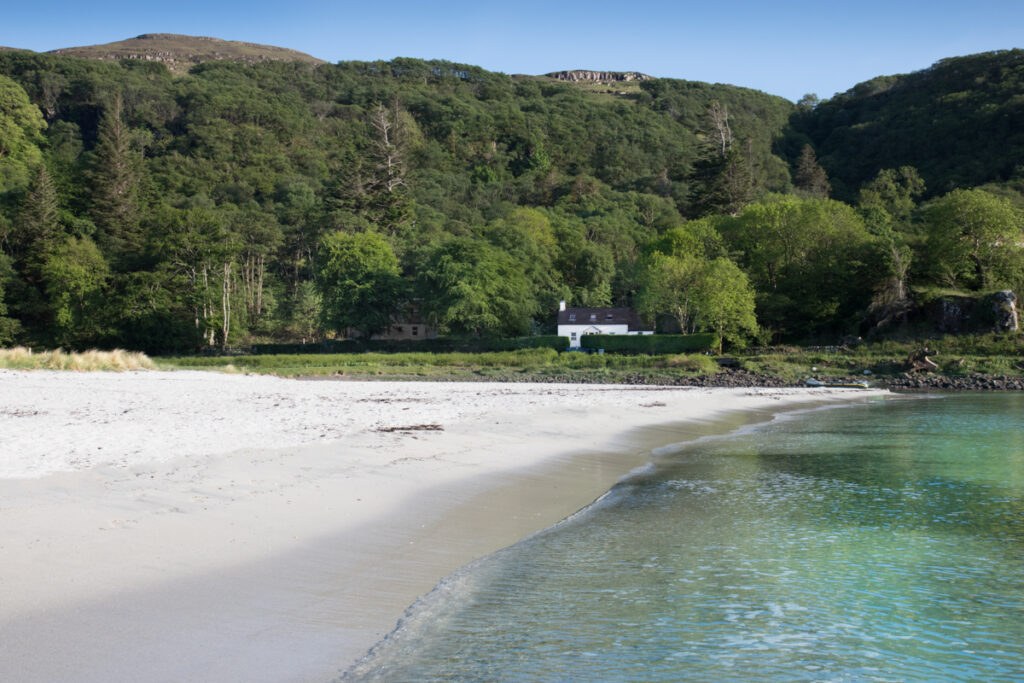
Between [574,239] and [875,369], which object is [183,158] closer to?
[574,239]

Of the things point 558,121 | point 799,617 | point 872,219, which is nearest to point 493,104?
point 558,121

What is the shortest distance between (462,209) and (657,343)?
65.9 meters

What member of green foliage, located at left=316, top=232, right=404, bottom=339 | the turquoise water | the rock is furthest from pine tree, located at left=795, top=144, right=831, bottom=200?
the turquoise water

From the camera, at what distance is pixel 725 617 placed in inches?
255

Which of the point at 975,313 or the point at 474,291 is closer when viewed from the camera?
the point at 975,313

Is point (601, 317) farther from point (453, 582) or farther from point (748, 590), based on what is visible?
point (453, 582)

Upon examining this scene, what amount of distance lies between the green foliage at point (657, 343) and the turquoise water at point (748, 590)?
39.4 meters

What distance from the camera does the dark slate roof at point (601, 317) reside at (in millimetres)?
67375

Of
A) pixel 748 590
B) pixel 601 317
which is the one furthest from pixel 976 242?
pixel 748 590

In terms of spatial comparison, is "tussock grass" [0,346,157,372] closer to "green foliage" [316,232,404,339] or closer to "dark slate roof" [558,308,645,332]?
"green foliage" [316,232,404,339]

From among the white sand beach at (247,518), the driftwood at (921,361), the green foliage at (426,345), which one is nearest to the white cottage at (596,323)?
the green foliage at (426,345)

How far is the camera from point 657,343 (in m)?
54.0

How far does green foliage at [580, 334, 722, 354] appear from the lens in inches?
2066

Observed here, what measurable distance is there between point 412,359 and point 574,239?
37470 mm
